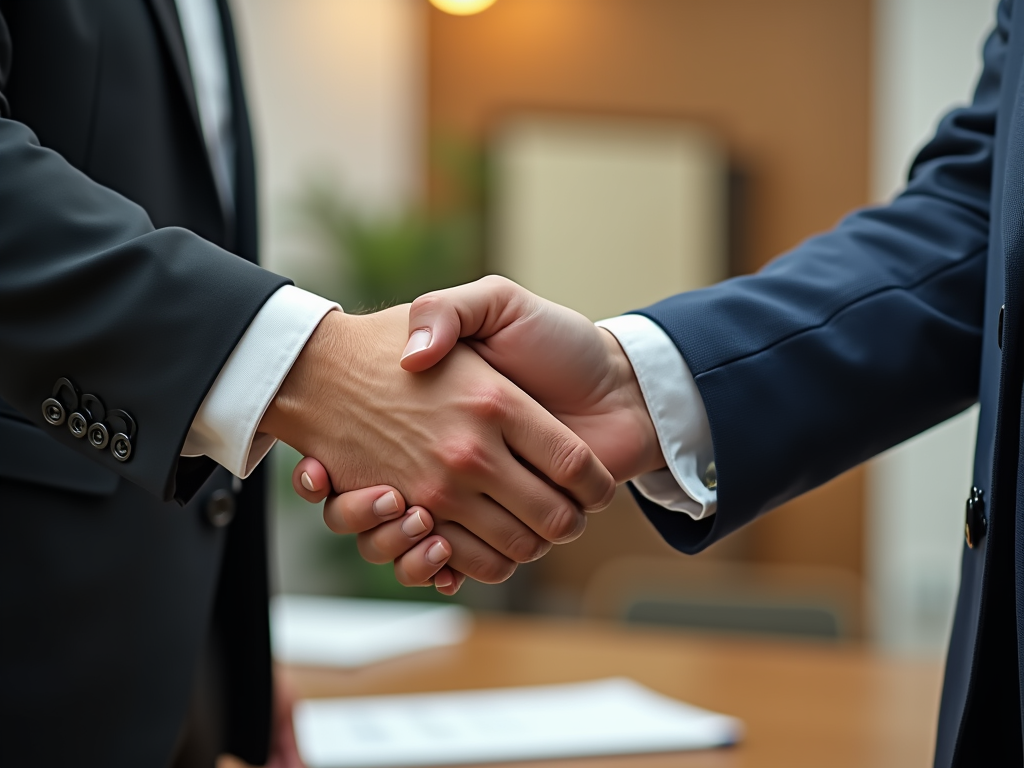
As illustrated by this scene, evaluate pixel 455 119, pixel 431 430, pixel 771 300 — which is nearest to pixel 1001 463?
pixel 771 300

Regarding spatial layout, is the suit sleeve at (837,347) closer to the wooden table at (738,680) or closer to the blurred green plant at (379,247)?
the wooden table at (738,680)

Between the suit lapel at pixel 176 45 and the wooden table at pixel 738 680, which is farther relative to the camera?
the wooden table at pixel 738 680

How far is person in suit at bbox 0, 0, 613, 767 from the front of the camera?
2.57 feet

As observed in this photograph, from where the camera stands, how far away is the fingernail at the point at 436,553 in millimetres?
944

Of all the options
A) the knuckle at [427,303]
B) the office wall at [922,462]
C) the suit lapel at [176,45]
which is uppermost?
the suit lapel at [176,45]

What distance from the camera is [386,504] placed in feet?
3.03

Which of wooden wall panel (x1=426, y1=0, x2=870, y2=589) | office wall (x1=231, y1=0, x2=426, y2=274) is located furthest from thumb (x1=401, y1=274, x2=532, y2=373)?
wooden wall panel (x1=426, y1=0, x2=870, y2=589)

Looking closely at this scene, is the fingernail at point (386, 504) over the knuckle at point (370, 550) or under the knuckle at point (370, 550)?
over

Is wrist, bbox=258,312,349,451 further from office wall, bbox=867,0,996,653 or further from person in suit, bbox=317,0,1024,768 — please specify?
office wall, bbox=867,0,996,653

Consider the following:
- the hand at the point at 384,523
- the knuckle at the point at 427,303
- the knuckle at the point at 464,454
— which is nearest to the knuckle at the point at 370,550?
the hand at the point at 384,523

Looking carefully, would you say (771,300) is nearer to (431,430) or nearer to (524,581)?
(431,430)

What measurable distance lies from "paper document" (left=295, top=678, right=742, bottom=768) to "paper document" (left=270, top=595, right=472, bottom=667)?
0.25m

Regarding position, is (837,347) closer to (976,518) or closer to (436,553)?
(976,518)

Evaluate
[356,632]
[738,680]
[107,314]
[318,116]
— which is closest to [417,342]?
[107,314]
